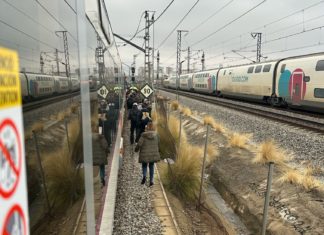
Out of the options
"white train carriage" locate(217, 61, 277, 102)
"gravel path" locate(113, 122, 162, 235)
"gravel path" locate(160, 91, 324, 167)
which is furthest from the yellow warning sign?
"white train carriage" locate(217, 61, 277, 102)

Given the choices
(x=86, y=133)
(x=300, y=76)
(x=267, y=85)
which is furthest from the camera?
(x=267, y=85)

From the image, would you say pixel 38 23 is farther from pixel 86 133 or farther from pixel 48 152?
pixel 86 133

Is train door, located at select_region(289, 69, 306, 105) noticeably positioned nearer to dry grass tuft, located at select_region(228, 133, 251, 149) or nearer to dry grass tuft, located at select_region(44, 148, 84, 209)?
dry grass tuft, located at select_region(228, 133, 251, 149)

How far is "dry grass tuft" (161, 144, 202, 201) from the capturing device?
9828mm

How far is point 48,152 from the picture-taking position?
1.54m

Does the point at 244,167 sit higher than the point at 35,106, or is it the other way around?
the point at 35,106

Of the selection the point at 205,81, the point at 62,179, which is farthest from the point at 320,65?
the point at 205,81

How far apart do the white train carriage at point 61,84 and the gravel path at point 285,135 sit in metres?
10.0

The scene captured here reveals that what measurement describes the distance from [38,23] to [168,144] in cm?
1296

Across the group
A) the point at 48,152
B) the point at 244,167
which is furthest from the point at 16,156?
the point at 244,167

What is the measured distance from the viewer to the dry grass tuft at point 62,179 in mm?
1577

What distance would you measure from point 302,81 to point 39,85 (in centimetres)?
2040

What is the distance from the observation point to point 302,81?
20125mm

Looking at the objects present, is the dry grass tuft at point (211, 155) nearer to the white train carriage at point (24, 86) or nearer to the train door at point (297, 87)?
the train door at point (297, 87)
